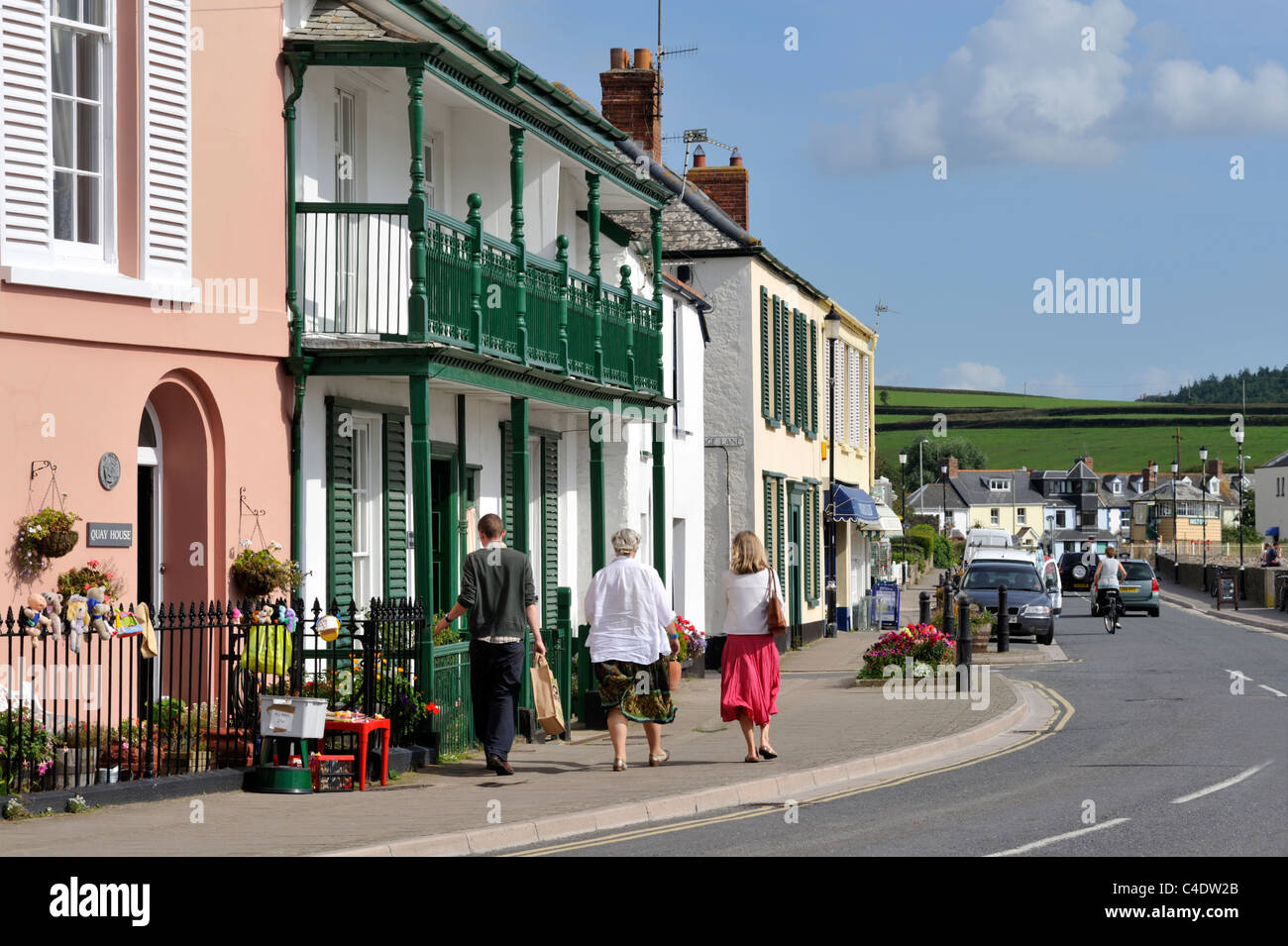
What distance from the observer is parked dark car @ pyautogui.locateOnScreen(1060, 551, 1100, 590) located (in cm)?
7656

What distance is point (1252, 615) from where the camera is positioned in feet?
156

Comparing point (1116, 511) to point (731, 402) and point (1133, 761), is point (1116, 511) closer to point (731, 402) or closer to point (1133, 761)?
point (731, 402)

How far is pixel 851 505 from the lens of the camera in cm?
3944

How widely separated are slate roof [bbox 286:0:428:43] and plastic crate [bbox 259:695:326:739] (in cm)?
591

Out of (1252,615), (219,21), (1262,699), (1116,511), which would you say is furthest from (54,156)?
(1116,511)

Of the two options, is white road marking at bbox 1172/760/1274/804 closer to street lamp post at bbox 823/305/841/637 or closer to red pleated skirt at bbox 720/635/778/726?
red pleated skirt at bbox 720/635/778/726

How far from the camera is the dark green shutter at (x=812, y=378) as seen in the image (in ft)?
123

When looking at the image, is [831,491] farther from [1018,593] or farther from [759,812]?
[759,812]

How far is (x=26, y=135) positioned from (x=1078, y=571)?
226 ft

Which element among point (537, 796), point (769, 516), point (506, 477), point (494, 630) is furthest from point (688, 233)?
point (537, 796)

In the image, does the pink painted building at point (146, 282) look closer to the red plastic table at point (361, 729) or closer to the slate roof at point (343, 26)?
the slate roof at point (343, 26)

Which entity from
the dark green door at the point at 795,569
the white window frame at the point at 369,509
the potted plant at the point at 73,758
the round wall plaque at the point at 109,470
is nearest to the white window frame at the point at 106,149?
the round wall plaque at the point at 109,470

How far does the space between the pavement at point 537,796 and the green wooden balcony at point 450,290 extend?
13.3 ft
